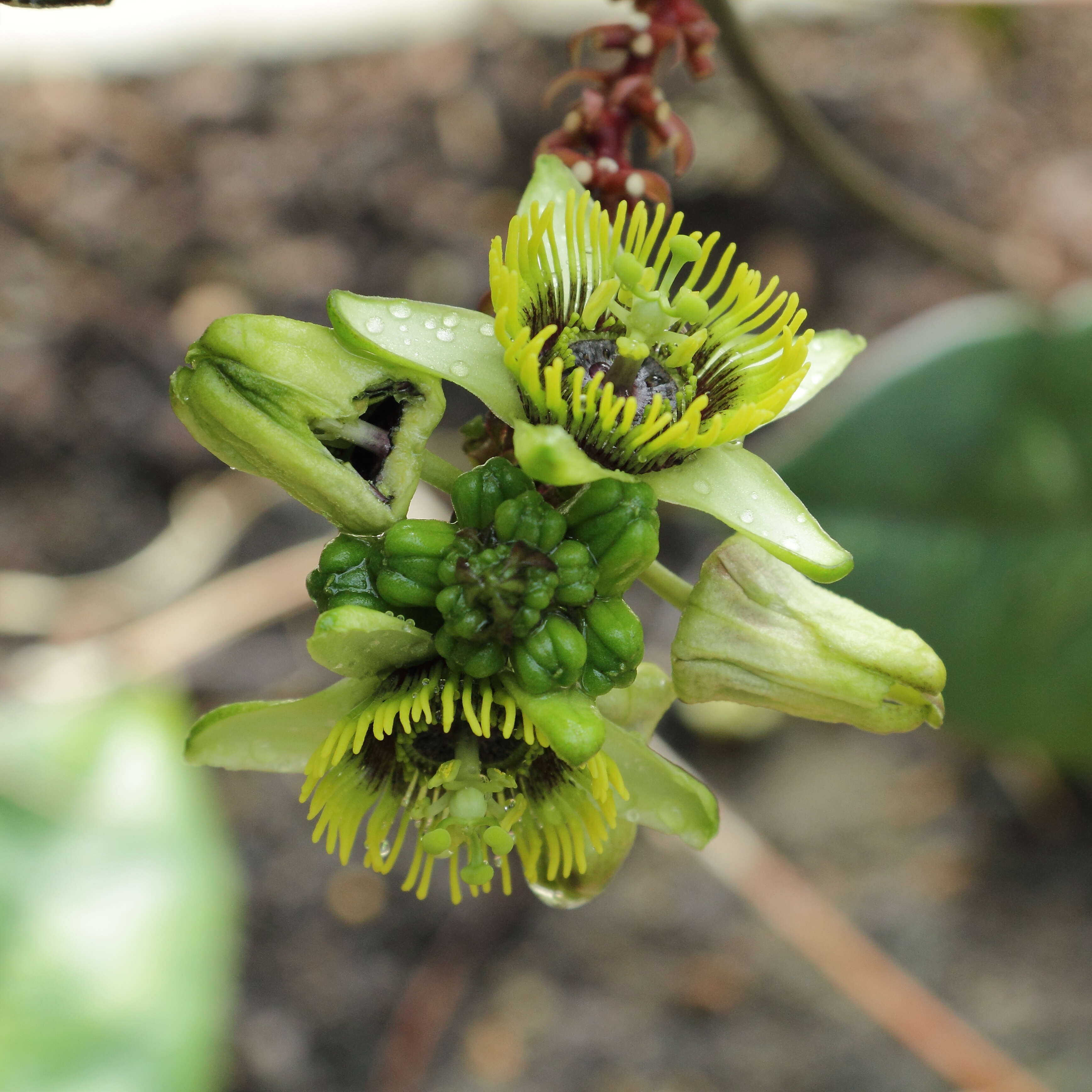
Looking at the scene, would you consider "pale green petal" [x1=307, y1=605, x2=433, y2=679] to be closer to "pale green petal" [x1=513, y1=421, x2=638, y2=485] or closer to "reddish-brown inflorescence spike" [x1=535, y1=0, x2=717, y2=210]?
"pale green petal" [x1=513, y1=421, x2=638, y2=485]

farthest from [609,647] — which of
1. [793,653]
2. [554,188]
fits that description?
[554,188]

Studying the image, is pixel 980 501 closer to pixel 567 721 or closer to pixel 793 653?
pixel 793 653

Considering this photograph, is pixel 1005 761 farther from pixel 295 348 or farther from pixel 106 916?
pixel 295 348

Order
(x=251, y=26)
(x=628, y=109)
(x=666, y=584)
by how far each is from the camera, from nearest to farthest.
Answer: (x=666, y=584) < (x=628, y=109) < (x=251, y=26)

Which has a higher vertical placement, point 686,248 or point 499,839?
point 686,248

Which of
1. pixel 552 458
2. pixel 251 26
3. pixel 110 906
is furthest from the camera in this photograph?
pixel 251 26

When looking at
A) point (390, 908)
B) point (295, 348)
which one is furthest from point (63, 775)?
point (295, 348)

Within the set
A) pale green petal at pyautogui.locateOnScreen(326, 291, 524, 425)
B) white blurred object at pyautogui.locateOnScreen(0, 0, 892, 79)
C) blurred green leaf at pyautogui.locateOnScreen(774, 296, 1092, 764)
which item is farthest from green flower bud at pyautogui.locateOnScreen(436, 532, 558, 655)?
white blurred object at pyautogui.locateOnScreen(0, 0, 892, 79)
